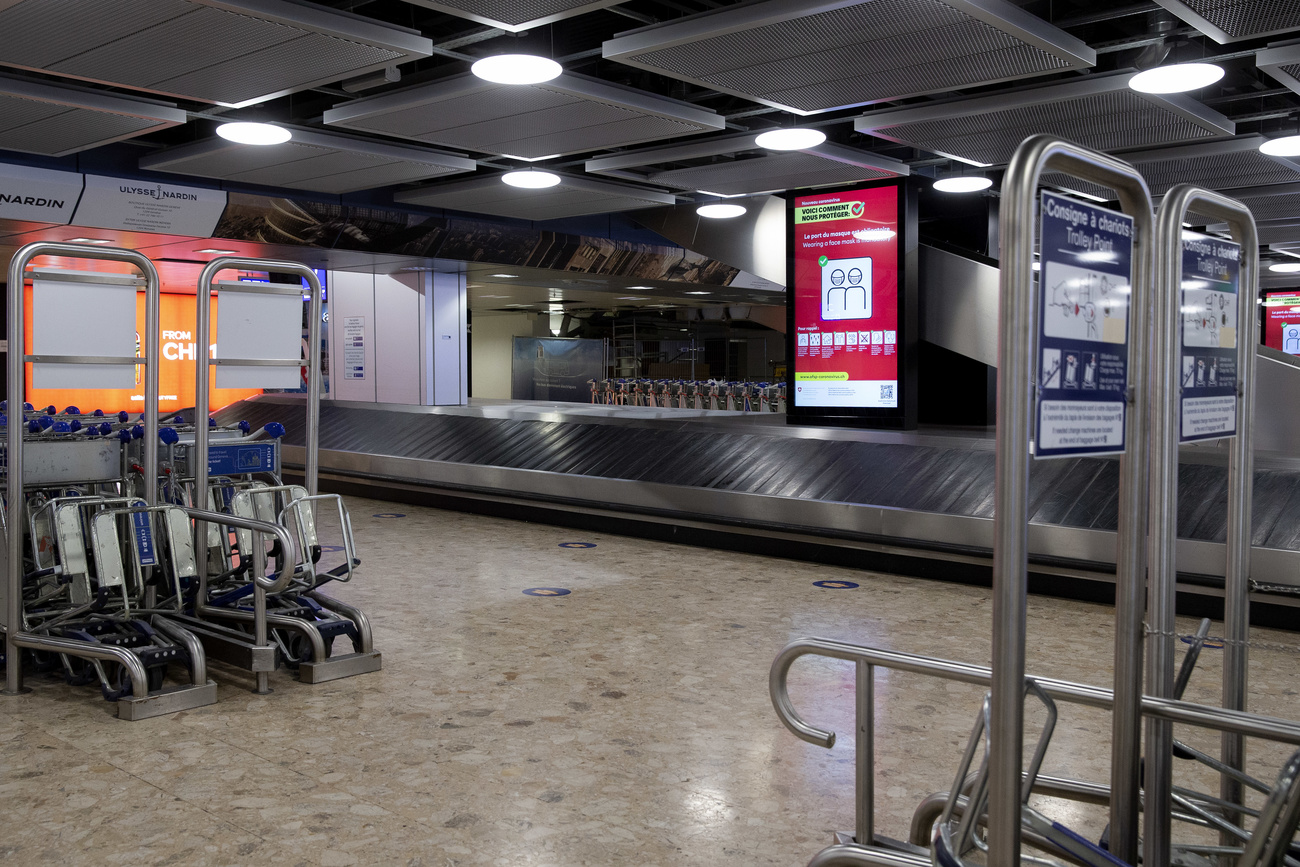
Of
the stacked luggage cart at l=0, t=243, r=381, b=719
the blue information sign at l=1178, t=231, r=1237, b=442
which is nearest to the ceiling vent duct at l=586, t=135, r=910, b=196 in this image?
the stacked luggage cart at l=0, t=243, r=381, b=719

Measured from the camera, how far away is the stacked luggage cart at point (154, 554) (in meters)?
4.70

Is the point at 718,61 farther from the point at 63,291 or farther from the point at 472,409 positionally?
the point at 472,409

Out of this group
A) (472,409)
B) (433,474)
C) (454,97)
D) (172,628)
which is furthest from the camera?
(472,409)

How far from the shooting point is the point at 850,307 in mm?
10914

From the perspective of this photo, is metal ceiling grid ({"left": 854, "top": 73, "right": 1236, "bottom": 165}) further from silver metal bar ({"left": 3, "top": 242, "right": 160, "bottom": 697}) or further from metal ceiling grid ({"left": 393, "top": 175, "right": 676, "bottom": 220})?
silver metal bar ({"left": 3, "top": 242, "right": 160, "bottom": 697})

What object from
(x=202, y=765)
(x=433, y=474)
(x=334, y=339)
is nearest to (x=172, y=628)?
(x=202, y=765)

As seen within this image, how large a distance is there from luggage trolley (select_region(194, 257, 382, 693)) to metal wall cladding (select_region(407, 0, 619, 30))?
4.95 feet

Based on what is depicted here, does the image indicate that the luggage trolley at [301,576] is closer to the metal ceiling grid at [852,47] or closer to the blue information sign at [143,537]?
the blue information sign at [143,537]

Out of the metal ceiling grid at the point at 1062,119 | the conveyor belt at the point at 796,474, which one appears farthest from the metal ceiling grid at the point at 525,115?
the conveyor belt at the point at 796,474

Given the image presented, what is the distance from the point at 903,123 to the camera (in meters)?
7.86

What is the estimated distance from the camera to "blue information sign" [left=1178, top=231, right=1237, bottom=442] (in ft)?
7.78

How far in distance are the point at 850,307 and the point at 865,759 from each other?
8623 mm

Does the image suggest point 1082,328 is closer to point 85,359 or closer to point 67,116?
point 85,359

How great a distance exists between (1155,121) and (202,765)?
7.53m
